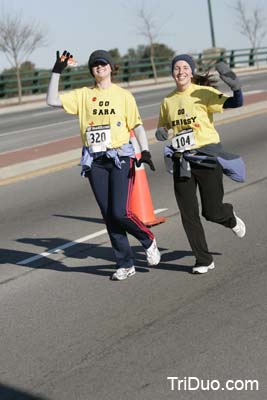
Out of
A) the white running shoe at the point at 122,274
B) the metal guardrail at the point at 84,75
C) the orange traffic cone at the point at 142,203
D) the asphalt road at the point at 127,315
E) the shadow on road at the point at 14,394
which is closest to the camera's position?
the shadow on road at the point at 14,394

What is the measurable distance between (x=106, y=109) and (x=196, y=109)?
74 cm

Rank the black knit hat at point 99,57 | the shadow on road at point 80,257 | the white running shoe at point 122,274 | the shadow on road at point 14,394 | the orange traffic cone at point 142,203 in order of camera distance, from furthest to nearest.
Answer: the orange traffic cone at point 142,203 < the shadow on road at point 80,257 < the white running shoe at point 122,274 < the black knit hat at point 99,57 < the shadow on road at point 14,394

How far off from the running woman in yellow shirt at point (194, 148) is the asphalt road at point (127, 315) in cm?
42

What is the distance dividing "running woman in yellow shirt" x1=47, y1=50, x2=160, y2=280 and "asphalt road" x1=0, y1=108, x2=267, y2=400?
637mm

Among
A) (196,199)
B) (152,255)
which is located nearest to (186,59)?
(196,199)

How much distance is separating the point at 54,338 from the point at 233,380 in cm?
155

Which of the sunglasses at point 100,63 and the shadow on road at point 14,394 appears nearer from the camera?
the shadow on road at point 14,394

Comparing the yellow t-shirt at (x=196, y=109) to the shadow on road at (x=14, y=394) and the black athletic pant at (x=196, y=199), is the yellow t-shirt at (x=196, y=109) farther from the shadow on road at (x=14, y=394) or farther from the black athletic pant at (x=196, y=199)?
the shadow on road at (x=14, y=394)

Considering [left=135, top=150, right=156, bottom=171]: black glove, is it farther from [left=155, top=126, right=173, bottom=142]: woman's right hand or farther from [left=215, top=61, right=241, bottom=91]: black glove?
[left=215, top=61, right=241, bottom=91]: black glove

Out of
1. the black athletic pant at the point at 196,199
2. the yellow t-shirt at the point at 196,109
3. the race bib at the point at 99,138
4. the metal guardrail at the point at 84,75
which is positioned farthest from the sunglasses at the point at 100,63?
the metal guardrail at the point at 84,75

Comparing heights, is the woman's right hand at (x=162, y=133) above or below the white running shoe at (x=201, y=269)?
above

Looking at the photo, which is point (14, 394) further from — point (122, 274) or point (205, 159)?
point (205, 159)

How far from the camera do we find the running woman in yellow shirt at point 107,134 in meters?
7.25

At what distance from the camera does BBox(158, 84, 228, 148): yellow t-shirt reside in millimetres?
7250
